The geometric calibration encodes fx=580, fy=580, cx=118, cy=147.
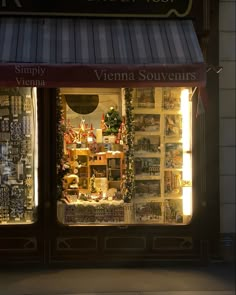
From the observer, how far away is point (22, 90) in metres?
7.93

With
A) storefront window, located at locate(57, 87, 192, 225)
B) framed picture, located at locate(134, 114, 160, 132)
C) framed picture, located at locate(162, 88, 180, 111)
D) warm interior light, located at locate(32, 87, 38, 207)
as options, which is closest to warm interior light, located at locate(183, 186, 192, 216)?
storefront window, located at locate(57, 87, 192, 225)

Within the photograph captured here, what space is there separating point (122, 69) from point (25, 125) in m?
1.79

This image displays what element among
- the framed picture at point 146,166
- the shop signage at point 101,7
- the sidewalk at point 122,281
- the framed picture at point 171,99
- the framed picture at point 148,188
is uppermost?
the shop signage at point 101,7

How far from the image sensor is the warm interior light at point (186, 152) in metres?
8.10

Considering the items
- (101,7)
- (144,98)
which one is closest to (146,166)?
(144,98)

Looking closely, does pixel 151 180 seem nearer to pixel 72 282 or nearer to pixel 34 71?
pixel 72 282

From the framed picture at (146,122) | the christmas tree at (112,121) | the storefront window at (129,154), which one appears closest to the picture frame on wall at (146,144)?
the storefront window at (129,154)

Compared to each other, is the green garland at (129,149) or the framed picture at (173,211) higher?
the green garland at (129,149)

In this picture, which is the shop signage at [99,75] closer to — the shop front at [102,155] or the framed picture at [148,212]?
the shop front at [102,155]

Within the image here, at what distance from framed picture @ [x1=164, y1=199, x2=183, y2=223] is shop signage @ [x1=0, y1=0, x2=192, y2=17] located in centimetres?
260

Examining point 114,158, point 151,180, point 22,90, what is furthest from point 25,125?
point 151,180

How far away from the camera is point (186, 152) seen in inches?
322

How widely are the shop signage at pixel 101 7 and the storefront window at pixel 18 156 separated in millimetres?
1086

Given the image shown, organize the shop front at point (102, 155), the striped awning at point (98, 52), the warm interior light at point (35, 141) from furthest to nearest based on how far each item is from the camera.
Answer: the warm interior light at point (35, 141) < the shop front at point (102, 155) < the striped awning at point (98, 52)
